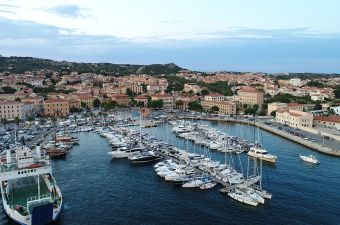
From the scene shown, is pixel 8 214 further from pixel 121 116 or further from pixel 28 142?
pixel 121 116

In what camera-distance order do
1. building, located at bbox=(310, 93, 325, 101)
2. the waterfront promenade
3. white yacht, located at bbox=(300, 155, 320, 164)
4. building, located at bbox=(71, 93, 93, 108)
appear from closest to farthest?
1. white yacht, located at bbox=(300, 155, 320, 164)
2. the waterfront promenade
3. building, located at bbox=(71, 93, 93, 108)
4. building, located at bbox=(310, 93, 325, 101)

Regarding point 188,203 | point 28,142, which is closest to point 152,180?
point 188,203

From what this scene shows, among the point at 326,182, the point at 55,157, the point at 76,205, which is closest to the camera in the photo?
the point at 76,205

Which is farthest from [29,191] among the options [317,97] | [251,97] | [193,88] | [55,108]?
[193,88]

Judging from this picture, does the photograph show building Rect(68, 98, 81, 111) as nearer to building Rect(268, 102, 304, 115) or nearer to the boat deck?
building Rect(268, 102, 304, 115)

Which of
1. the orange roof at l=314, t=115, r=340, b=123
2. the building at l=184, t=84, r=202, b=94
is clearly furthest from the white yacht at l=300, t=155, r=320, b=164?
the building at l=184, t=84, r=202, b=94

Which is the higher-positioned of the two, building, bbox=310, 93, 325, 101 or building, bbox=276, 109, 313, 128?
building, bbox=310, 93, 325, 101

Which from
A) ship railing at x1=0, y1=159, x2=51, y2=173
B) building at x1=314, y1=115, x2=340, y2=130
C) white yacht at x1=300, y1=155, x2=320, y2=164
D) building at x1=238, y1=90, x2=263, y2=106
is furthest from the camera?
building at x1=238, y1=90, x2=263, y2=106
